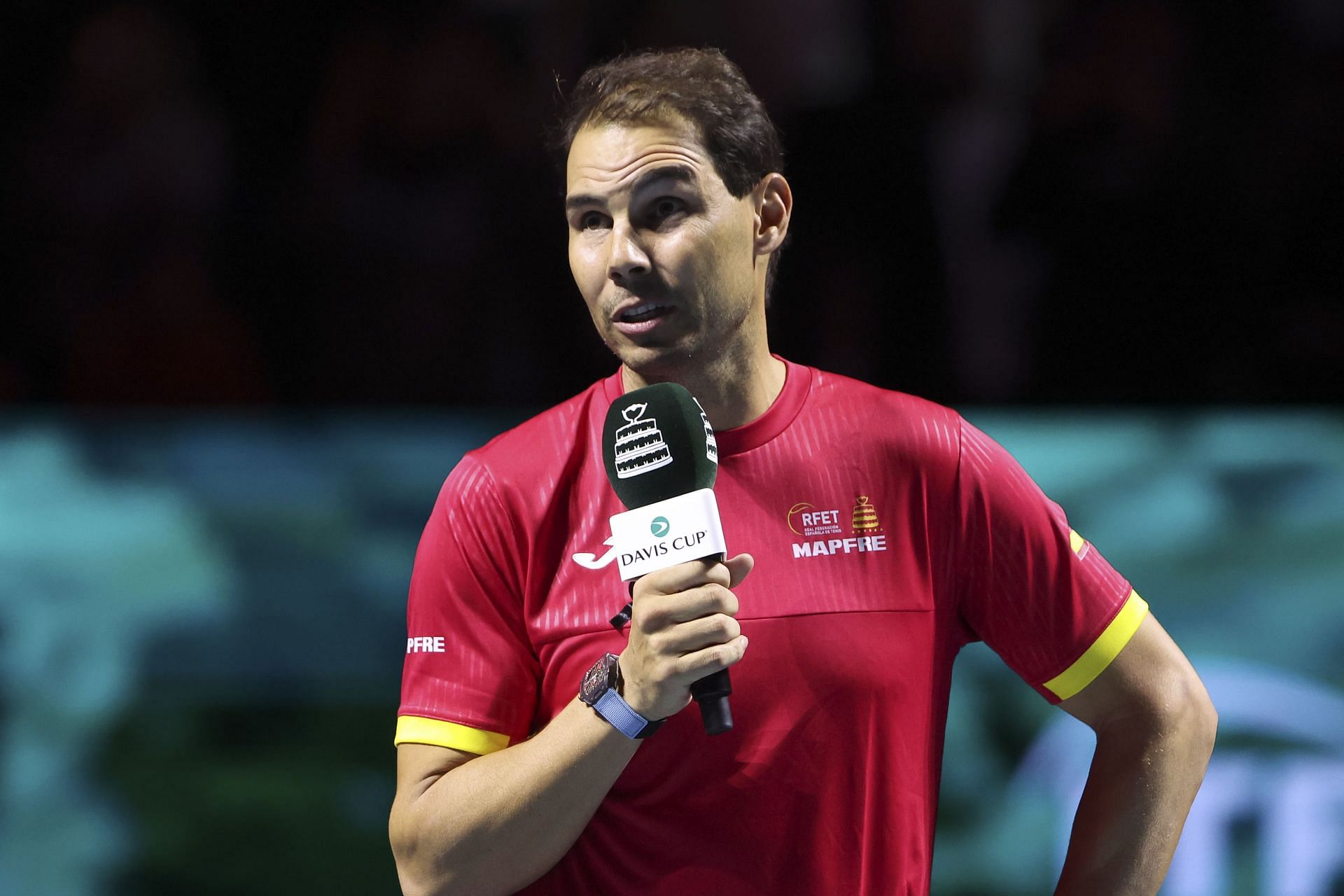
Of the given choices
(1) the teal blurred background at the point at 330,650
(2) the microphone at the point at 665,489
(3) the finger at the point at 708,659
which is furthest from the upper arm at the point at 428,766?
(1) the teal blurred background at the point at 330,650

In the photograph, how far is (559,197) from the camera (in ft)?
13.2

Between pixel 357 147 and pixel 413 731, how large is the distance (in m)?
2.68

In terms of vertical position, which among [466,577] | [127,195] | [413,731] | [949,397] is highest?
[127,195]

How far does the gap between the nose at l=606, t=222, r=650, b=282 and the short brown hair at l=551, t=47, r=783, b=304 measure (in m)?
0.18

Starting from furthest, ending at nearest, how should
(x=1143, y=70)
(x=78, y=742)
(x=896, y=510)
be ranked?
(x=1143, y=70) < (x=78, y=742) < (x=896, y=510)

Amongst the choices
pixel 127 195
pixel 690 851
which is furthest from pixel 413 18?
pixel 690 851

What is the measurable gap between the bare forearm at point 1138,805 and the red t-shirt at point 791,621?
0.12m

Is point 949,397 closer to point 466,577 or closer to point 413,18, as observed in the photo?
point 413,18

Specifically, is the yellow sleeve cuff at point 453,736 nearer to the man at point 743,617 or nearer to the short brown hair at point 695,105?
the man at point 743,617

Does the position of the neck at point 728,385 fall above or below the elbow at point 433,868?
above

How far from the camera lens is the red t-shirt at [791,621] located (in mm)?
1897

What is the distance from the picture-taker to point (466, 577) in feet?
6.44

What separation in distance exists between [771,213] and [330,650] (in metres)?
1.88

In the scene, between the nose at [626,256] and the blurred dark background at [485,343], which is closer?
the nose at [626,256]
